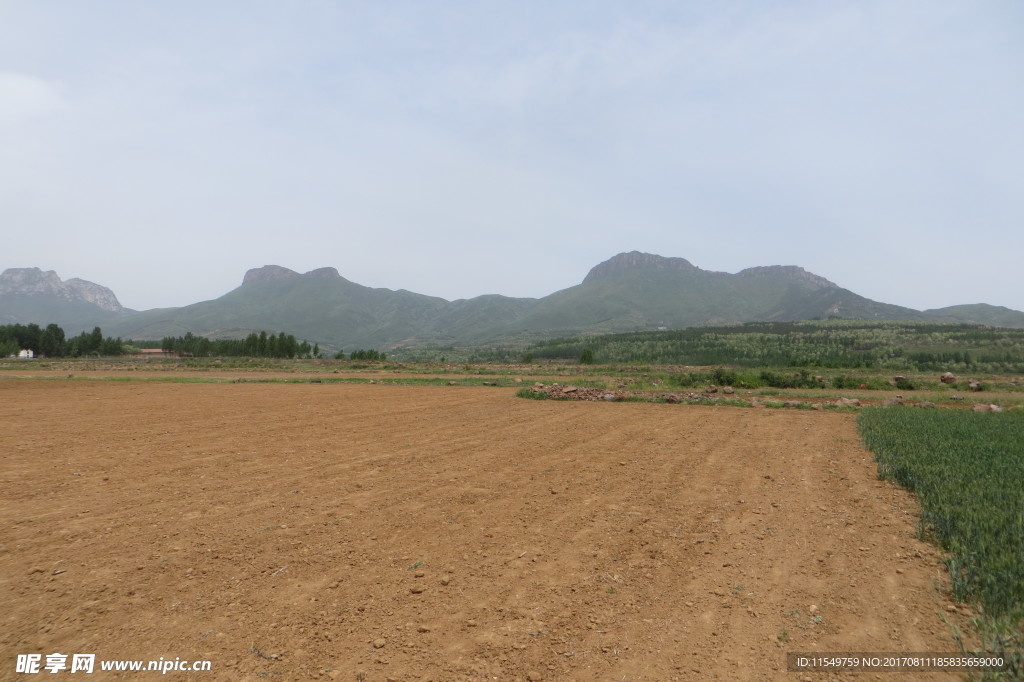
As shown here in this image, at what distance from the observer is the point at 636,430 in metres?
16.8

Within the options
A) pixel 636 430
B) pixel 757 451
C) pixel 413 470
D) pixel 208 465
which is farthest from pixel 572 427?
pixel 208 465

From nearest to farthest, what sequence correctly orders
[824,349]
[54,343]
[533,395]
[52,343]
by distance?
1. [533,395]
2. [824,349]
3. [52,343]
4. [54,343]

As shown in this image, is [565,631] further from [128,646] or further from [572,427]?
[572,427]

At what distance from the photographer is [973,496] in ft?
24.9

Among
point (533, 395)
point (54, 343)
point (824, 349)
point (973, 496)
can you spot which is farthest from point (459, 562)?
point (54, 343)

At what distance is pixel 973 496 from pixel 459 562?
26.1 ft

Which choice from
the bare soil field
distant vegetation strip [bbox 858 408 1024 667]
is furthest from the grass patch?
A: distant vegetation strip [bbox 858 408 1024 667]

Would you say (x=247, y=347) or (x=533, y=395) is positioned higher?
(x=247, y=347)

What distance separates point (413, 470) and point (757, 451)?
906 centimetres

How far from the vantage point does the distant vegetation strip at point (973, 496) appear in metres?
4.70

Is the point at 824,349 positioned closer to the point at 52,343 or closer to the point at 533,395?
the point at 533,395

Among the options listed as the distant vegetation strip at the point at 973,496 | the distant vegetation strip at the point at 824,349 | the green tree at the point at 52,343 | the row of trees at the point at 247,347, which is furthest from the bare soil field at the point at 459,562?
the green tree at the point at 52,343

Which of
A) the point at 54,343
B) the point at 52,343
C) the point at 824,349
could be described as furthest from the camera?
the point at 54,343

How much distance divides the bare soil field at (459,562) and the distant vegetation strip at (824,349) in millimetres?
57489
